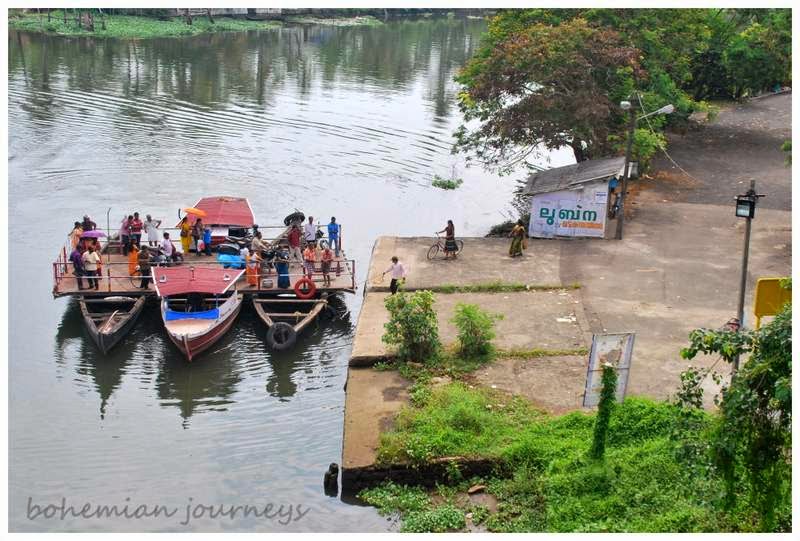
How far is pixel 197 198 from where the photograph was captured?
1292 inches

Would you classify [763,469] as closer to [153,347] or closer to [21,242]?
[153,347]

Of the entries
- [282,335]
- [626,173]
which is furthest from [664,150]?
[282,335]

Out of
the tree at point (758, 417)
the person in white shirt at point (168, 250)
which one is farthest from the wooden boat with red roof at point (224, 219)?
the tree at point (758, 417)

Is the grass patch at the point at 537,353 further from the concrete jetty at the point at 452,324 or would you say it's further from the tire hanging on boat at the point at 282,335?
the tire hanging on boat at the point at 282,335

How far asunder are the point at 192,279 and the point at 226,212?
5.05 m

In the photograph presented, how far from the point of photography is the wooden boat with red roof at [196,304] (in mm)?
20500

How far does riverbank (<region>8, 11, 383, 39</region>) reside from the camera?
224 feet

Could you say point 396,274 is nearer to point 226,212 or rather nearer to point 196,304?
point 196,304

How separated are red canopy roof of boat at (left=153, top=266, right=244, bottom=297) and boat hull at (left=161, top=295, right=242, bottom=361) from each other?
0.69 metres

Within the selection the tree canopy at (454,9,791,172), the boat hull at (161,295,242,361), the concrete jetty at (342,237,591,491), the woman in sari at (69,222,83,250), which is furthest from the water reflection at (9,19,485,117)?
the boat hull at (161,295,242,361)

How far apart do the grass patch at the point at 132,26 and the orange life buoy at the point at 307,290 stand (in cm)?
5039

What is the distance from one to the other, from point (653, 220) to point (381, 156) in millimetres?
14246

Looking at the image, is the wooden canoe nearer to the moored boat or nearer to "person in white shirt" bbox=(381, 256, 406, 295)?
the moored boat
